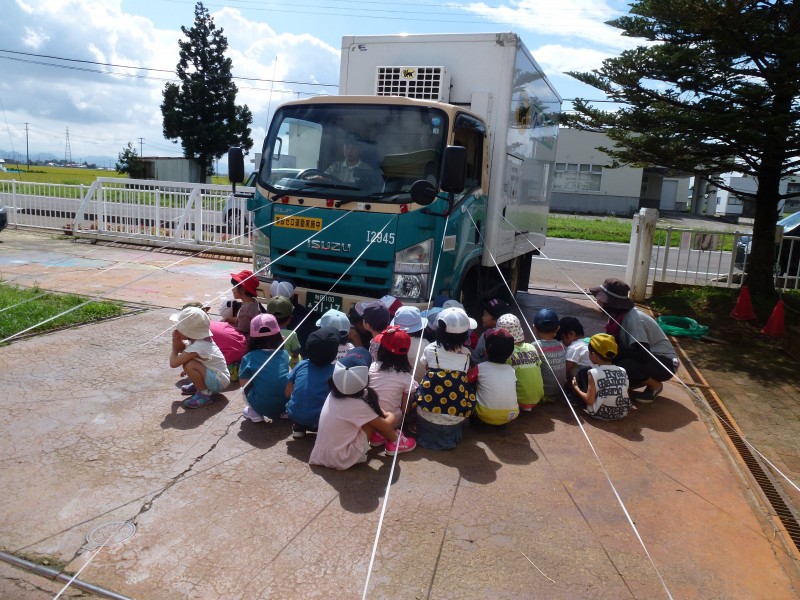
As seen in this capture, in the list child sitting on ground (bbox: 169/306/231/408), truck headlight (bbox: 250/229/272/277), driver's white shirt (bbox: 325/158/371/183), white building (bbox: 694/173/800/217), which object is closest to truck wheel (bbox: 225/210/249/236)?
truck headlight (bbox: 250/229/272/277)

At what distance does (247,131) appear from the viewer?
36.8 m

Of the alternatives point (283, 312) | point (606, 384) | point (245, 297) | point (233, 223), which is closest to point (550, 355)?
point (606, 384)

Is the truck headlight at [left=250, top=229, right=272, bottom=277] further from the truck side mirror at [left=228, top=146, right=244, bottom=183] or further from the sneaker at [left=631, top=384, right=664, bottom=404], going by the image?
the sneaker at [left=631, top=384, right=664, bottom=404]

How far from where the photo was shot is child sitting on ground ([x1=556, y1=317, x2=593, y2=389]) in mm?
5711

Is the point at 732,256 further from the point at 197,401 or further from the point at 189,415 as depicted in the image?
the point at 189,415

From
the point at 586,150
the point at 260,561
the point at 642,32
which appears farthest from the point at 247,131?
the point at 260,561

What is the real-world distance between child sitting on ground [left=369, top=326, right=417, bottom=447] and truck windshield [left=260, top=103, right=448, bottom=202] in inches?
71.8

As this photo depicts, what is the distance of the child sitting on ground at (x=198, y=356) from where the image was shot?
5094mm

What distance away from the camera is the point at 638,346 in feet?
19.2

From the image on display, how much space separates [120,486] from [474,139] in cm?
476

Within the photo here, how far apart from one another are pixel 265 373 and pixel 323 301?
148cm

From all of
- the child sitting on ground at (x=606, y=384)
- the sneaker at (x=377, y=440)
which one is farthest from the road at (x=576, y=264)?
the sneaker at (x=377, y=440)

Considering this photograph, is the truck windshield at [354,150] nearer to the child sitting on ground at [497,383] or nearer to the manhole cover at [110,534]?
the child sitting on ground at [497,383]

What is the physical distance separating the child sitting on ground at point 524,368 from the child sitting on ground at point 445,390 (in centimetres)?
71
